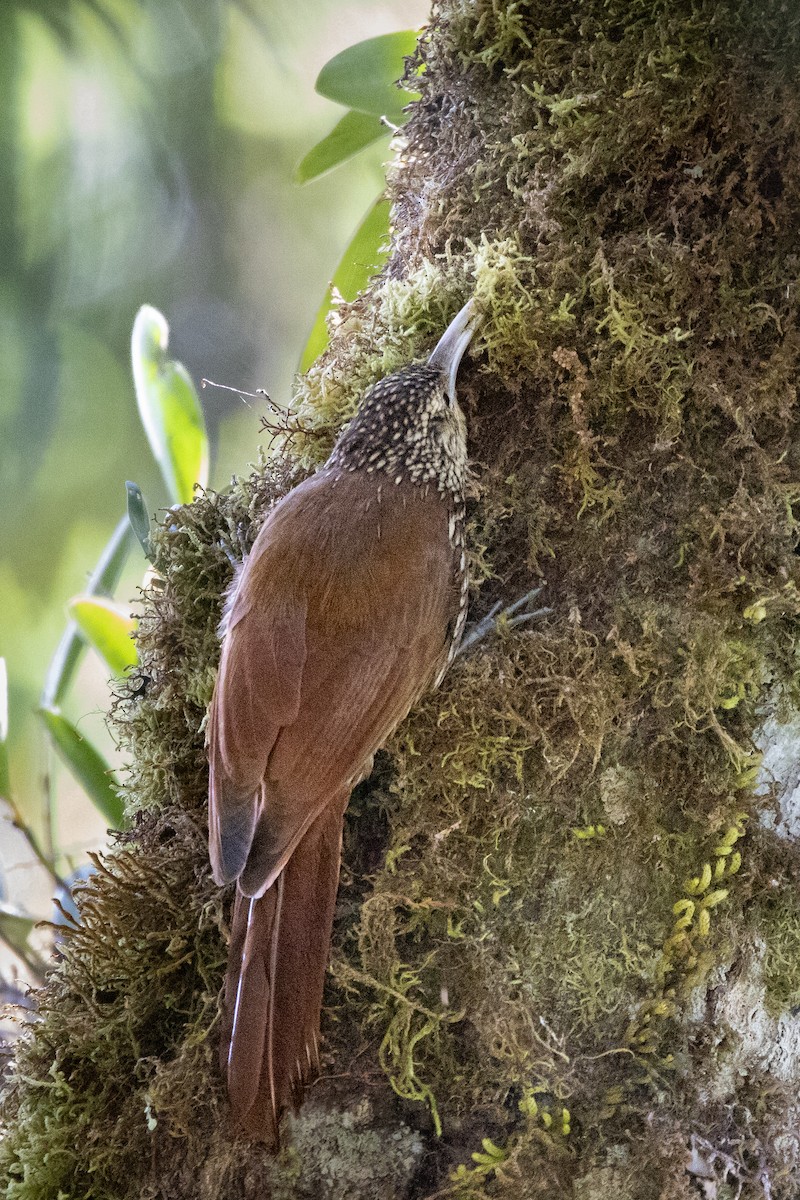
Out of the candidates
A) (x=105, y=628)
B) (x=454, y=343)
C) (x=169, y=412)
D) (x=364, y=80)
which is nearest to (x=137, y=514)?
(x=105, y=628)

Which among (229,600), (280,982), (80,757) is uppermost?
(229,600)

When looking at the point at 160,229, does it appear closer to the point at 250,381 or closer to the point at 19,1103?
the point at 250,381

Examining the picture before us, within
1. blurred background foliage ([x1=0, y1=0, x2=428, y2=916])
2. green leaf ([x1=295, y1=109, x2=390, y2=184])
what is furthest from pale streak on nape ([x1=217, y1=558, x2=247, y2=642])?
blurred background foliage ([x1=0, y1=0, x2=428, y2=916])

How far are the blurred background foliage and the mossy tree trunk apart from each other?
2.36 m

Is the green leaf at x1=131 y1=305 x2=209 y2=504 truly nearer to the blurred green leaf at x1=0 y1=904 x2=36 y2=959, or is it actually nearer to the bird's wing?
the bird's wing

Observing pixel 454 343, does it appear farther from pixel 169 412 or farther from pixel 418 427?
pixel 169 412

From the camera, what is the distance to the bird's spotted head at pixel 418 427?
1540mm

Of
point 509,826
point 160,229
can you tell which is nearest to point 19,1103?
point 509,826

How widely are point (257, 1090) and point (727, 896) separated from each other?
672 millimetres

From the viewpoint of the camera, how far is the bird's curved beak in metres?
1.50

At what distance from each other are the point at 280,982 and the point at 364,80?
6.17 ft

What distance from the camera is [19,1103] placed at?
54.1 inches

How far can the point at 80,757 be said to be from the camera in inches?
83.0

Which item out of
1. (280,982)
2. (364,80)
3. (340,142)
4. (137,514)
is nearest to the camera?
(280,982)
